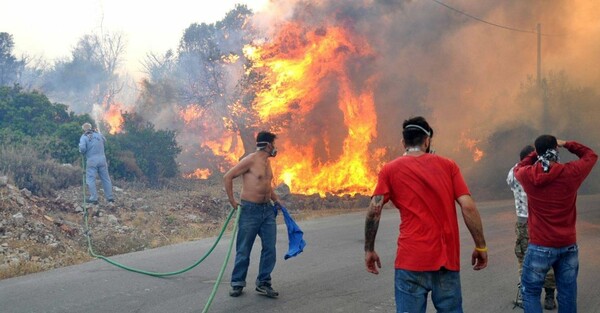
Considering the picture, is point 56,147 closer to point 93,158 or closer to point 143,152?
point 143,152

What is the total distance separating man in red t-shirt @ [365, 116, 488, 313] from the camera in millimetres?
3535

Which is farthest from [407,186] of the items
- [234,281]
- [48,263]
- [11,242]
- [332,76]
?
[332,76]

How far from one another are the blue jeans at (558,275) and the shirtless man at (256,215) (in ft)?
8.88

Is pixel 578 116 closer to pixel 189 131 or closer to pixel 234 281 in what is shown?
pixel 189 131

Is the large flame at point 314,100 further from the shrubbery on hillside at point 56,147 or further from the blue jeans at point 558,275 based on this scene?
the blue jeans at point 558,275

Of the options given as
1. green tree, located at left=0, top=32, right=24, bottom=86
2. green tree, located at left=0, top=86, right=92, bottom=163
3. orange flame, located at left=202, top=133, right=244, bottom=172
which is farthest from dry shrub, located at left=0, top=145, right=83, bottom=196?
green tree, located at left=0, top=32, right=24, bottom=86

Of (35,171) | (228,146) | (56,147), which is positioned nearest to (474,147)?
(228,146)

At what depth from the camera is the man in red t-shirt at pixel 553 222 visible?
448cm

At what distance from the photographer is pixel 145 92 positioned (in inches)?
947

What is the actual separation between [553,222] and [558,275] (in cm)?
45

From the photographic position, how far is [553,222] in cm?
452

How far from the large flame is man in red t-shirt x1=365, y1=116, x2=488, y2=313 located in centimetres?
1485

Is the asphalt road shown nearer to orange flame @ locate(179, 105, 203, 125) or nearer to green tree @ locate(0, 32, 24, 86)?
orange flame @ locate(179, 105, 203, 125)

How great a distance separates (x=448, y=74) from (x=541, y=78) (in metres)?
6.00
